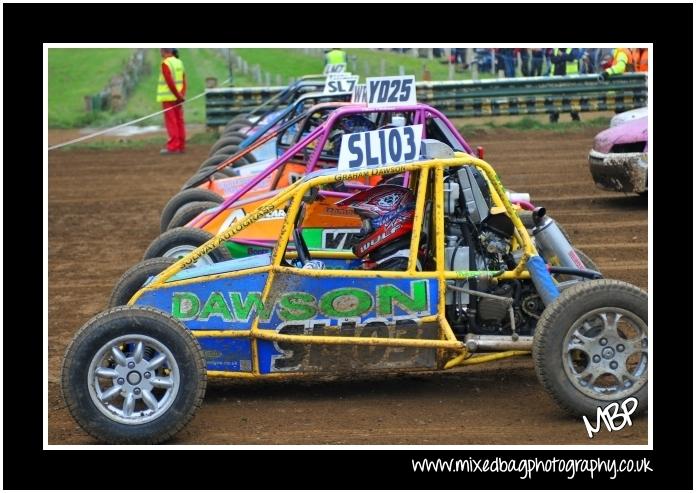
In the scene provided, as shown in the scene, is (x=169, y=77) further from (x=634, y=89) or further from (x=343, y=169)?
(x=343, y=169)

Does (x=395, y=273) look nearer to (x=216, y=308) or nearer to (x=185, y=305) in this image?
(x=216, y=308)

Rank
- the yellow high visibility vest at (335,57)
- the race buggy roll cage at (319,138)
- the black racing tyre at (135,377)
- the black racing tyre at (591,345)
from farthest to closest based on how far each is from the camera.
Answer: the yellow high visibility vest at (335,57) → the race buggy roll cage at (319,138) → the black racing tyre at (591,345) → the black racing tyre at (135,377)

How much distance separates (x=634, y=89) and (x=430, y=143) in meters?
14.6

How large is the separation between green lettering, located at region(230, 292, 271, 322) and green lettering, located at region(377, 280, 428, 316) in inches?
26.0

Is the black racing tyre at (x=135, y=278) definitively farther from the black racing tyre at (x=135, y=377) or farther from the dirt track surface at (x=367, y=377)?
the black racing tyre at (x=135, y=377)

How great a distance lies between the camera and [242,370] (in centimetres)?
717

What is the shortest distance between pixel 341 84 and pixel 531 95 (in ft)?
25.1

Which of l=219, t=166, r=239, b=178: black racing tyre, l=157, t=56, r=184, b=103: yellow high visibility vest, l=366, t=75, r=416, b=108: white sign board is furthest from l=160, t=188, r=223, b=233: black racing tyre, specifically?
l=157, t=56, r=184, b=103: yellow high visibility vest

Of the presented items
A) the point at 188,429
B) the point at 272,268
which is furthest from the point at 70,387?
the point at 272,268

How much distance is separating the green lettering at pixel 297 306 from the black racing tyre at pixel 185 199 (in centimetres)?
490

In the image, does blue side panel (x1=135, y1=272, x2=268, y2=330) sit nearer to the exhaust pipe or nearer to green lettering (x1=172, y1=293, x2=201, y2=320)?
green lettering (x1=172, y1=293, x2=201, y2=320)

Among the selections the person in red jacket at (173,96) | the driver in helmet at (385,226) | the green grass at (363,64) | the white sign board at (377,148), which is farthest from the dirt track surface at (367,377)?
the green grass at (363,64)

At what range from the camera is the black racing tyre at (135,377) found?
6578mm

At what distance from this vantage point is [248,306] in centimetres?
712
